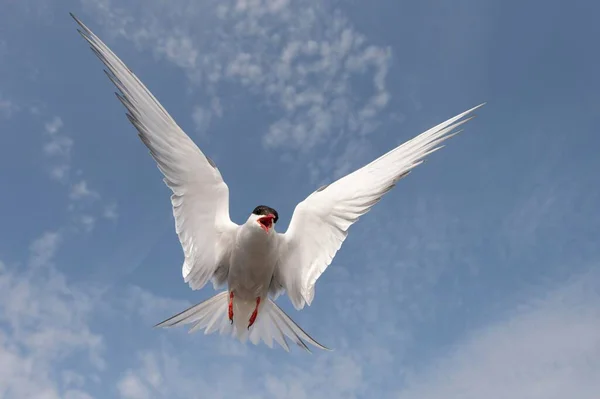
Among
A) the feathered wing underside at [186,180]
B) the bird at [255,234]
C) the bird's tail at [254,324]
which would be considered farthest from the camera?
the bird's tail at [254,324]

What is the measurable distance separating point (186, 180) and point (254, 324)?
2724 millimetres

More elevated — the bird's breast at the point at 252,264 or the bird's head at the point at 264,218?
the bird's head at the point at 264,218

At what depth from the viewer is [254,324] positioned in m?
8.73

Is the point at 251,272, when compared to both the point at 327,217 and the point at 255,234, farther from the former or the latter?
the point at 327,217

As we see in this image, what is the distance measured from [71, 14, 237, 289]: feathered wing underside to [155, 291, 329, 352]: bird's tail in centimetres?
67

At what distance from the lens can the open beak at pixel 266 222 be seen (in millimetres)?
7480

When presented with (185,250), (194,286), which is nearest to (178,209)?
(185,250)

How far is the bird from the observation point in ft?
24.0

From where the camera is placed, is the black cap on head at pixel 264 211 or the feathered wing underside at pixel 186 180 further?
the black cap on head at pixel 264 211

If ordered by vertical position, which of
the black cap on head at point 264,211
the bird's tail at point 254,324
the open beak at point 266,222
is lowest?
the bird's tail at point 254,324

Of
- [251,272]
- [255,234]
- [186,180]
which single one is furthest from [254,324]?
[186,180]

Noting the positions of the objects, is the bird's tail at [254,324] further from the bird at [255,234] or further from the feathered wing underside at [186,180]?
the feathered wing underside at [186,180]

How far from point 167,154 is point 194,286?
2.00 metres

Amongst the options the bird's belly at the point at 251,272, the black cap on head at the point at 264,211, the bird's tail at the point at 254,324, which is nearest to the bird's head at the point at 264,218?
the black cap on head at the point at 264,211
